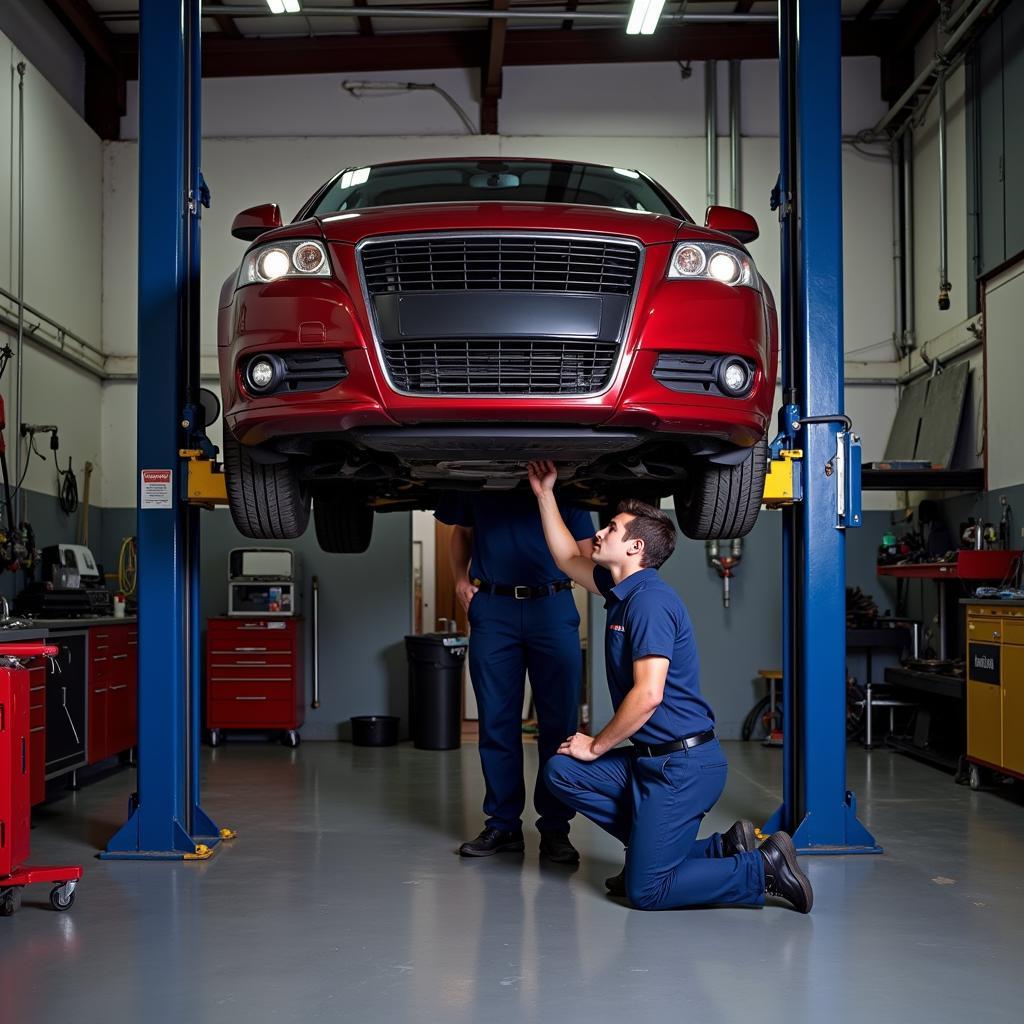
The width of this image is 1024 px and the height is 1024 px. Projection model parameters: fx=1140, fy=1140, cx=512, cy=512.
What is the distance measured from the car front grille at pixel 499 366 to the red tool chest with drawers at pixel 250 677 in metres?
5.01

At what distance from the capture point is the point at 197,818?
13.7 feet

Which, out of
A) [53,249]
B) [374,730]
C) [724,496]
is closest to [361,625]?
[374,730]

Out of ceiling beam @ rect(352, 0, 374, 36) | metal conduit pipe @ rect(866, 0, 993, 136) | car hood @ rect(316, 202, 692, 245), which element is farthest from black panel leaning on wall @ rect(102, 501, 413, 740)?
car hood @ rect(316, 202, 692, 245)

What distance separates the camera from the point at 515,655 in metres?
3.91

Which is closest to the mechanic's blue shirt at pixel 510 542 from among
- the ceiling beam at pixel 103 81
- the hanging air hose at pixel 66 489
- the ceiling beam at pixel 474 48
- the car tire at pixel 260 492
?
the car tire at pixel 260 492

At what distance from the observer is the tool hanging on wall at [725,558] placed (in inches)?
313

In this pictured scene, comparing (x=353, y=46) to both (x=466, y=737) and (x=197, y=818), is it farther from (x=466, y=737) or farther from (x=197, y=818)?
(x=197, y=818)

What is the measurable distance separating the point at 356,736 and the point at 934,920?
→ 4.93 metres

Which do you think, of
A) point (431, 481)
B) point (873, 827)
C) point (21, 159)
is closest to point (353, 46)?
point (21, 159)

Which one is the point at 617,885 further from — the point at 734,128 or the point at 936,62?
the point at 734,128

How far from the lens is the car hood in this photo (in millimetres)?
2779

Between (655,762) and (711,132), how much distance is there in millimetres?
6397

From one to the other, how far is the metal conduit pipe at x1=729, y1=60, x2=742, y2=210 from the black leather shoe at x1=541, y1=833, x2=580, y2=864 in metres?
5.80

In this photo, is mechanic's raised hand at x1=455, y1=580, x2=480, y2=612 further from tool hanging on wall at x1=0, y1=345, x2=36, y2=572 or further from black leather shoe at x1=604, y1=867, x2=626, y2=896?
tool hanging on wall at x1=0, y1=345, x2=36, y2=572
